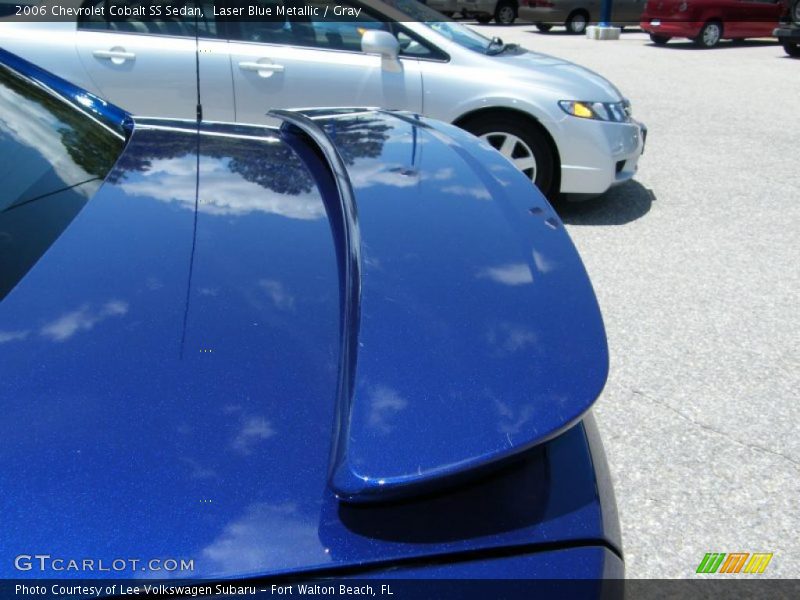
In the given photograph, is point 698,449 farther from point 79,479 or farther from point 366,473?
point 79,479

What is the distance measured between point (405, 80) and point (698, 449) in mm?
2958

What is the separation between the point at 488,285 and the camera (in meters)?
1.36

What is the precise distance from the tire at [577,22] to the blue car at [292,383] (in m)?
18.6

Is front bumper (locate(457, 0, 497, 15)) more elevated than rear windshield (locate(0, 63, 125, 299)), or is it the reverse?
rear windshield (locate(0, 63, 125, 299))

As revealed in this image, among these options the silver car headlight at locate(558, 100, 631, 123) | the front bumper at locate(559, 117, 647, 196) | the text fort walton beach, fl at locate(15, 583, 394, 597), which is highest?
the text fort walton beach, fl at locate(15, 583, 394, 597)

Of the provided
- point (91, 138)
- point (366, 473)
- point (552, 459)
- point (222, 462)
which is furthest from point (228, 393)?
point (91, 138)

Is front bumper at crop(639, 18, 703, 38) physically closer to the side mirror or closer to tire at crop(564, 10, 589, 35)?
tire at crop(564, 10, 589, 35)

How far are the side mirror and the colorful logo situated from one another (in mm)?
3399

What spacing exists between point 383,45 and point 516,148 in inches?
40.5

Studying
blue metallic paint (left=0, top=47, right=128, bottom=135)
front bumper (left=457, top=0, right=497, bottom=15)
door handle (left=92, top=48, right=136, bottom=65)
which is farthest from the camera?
front bumper (left=457, top=0, right=497, bottom=15)

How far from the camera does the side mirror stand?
177 inches

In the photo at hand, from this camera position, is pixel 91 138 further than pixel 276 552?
Yes

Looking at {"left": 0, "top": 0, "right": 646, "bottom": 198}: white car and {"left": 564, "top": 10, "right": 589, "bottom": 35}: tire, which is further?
{"left": 564, "top": 10, "right": 589, "bottom": 35}: tire

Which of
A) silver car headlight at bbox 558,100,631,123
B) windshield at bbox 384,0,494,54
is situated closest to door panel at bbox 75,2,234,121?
windshield at bbox 384,0,494,54
